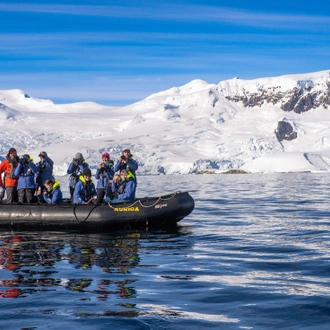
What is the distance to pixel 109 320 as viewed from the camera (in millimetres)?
6125

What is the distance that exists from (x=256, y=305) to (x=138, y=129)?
164 meters

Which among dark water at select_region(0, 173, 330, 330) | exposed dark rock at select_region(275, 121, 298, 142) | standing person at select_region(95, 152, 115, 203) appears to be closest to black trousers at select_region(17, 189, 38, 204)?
dark water at select_region(0, 173, 330, 330)

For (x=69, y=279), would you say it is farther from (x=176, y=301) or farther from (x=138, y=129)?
(x=138, y=129)

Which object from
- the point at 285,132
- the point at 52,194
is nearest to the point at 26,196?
the point at 52,194

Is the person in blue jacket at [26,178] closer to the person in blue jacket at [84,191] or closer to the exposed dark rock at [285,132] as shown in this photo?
the person in blue jacket at [84,191]

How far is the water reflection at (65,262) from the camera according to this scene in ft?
25.1

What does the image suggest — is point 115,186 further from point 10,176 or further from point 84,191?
point 10,176

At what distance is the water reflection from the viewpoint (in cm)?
766

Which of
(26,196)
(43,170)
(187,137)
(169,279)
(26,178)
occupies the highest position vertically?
(187,137)

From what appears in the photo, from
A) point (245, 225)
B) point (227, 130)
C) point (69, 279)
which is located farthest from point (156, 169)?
point (69, 279)

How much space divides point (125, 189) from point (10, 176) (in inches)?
116

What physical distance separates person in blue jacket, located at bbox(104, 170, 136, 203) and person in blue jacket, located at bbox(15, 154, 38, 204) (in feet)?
6.15

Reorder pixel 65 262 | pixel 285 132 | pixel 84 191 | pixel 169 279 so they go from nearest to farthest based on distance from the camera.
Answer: pixel 169 279 → pixel 65 262 → pixel 84 191 → pixel 285 132

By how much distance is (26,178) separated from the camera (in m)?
14.8
